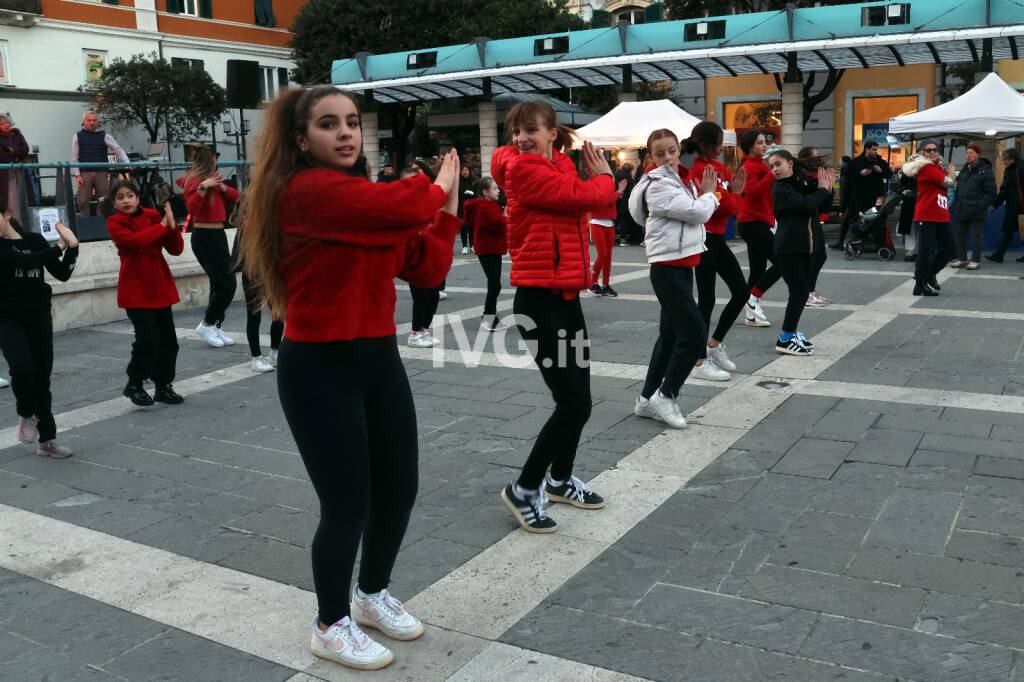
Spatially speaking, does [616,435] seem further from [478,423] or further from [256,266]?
[256,266]

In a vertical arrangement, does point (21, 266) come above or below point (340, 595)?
above

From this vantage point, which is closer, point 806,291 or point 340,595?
point 340,595

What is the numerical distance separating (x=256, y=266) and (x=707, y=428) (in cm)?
343

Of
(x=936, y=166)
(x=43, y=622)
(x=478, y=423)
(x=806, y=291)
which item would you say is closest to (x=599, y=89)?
(x=936, y=166)

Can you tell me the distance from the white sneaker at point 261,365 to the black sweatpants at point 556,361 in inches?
160

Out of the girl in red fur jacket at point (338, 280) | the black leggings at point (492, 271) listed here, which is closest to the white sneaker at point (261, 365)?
the black leggings at point (492, 271)

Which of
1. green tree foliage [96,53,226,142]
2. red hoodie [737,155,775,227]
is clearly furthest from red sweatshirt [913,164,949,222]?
green tree foliage [96,53,226,142]

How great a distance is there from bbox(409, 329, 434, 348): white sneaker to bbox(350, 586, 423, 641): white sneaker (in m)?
5.34

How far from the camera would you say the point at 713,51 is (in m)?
20.4

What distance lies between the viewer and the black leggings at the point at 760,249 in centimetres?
819

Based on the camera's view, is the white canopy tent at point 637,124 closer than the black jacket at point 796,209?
No

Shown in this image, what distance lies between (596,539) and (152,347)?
3.87 metres

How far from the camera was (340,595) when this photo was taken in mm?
2896

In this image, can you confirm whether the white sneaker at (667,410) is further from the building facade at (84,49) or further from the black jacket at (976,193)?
the building facade at (84,49)
